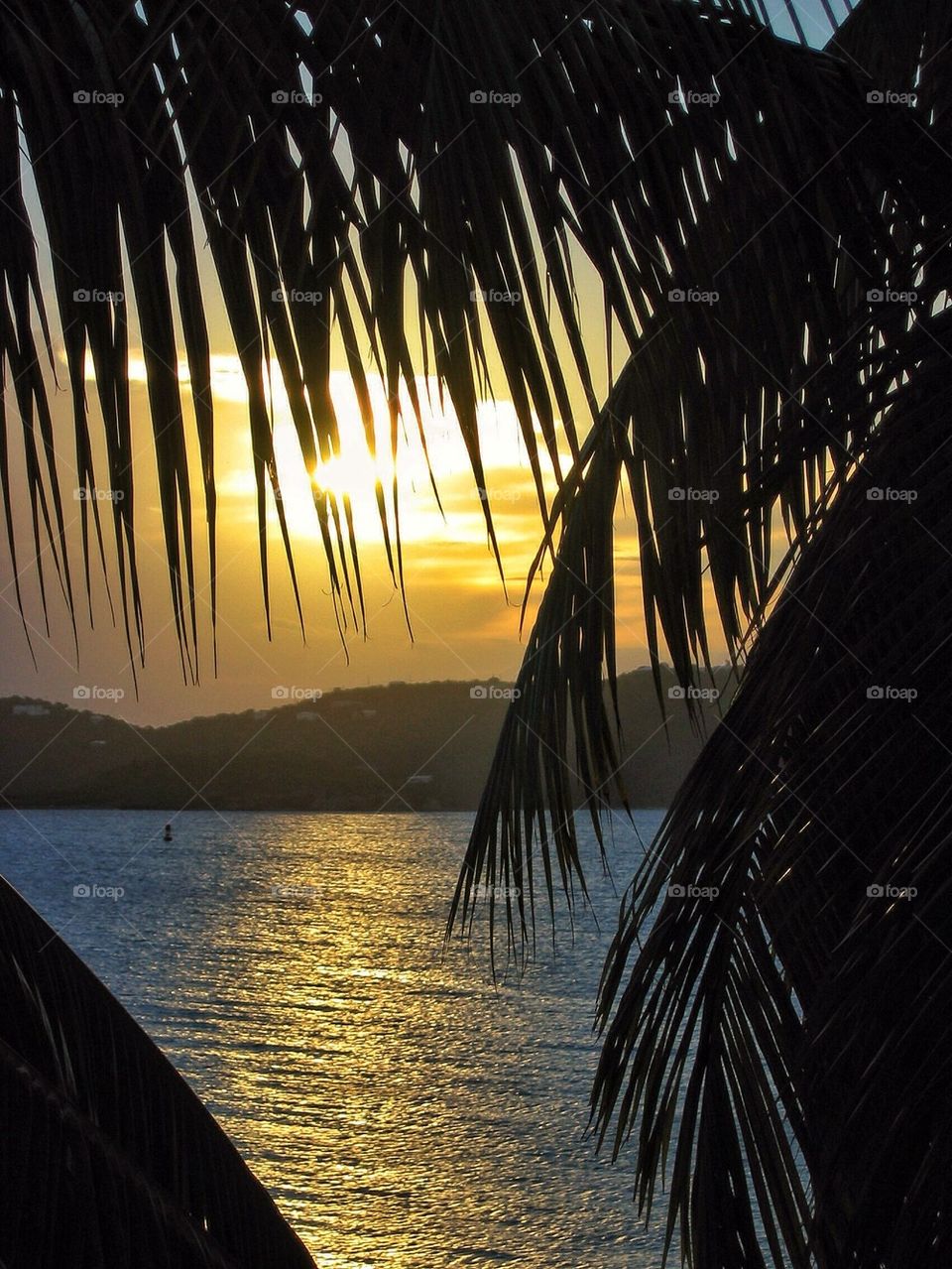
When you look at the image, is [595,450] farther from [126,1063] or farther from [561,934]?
[561,934]

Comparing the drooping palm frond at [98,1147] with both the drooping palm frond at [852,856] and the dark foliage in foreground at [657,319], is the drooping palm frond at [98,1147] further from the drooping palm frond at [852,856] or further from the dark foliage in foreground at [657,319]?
the drooping palm frond at [852,856]

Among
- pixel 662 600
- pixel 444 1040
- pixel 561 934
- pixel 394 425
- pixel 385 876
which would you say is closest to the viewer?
pixel 394 425

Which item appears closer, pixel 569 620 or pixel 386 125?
pixel 386 125

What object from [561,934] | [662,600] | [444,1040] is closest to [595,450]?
[662,600]

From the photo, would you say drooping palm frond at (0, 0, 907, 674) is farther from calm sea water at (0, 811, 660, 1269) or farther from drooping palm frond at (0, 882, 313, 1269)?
calm sea water at (0, 811, 660, 1269)

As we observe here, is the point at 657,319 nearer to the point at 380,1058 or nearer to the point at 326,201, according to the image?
the point at 326,201

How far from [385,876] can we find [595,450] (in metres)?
77.9

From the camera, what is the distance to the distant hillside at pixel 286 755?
55.5 m

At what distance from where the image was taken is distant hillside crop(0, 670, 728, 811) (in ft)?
182

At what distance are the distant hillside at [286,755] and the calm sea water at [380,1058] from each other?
7891mm

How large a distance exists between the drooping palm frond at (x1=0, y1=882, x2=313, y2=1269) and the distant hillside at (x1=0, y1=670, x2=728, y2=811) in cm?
1917

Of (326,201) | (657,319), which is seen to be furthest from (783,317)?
(326,201)

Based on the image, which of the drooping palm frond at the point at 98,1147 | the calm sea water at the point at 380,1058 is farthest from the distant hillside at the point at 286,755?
the drooping palm frond at the point at 98,1147

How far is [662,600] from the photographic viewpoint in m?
1.50
